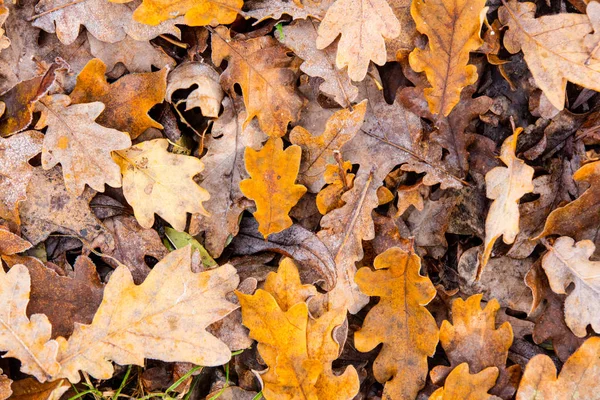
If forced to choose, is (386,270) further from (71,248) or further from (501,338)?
(71,248)

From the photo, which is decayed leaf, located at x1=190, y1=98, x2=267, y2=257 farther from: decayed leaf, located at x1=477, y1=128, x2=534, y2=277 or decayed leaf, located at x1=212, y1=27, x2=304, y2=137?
decayed leaf, located at x1=477, y1=128, x2=534, y2=277

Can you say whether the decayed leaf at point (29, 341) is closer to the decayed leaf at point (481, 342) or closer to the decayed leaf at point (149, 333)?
the decayed leaf at point (149, 333)

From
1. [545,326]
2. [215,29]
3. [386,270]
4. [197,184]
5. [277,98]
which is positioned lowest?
[545,326]

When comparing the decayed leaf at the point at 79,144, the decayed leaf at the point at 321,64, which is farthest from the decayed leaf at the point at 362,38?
the decayed leaf at the point at 79,144

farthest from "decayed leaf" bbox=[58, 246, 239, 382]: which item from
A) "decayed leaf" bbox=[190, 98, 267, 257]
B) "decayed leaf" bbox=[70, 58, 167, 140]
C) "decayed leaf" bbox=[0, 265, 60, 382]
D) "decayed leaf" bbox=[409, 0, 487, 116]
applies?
"decayed leaf" bbox=[409, 0, 487, 116]

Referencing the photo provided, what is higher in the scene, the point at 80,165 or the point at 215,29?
the point at 215,29

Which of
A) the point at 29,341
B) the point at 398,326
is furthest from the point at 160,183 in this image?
the point at 398,326

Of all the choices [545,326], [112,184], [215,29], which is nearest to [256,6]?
[215,29]
